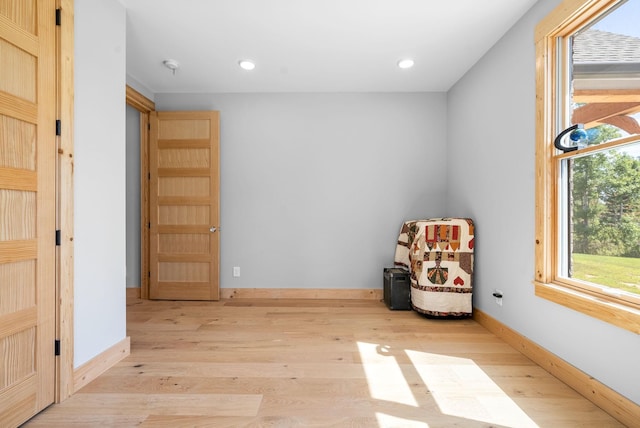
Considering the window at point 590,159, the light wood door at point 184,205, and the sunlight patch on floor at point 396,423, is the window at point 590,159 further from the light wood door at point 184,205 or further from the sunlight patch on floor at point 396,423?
the light wood door at point 184,205

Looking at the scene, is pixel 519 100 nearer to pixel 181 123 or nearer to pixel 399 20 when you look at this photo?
pixel 399 20

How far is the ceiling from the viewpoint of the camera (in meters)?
2.25

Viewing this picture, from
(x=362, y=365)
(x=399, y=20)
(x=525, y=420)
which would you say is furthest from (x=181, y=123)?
(x=525, y=420)

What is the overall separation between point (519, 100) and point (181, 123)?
3.53 meters

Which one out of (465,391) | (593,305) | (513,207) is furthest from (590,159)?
(465,391)

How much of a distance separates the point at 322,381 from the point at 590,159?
216cm

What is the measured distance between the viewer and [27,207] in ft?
5.07

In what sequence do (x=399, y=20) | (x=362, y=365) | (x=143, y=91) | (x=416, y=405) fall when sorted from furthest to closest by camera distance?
(x=143, y=91) → (x=399, y=20) → (x=362, y=365) → (x=416, y=405)

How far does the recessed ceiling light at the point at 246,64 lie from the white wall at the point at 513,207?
2264 mm

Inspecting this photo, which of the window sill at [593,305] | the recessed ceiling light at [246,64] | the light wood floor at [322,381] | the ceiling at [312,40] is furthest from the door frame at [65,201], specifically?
the window sill at [593,305]

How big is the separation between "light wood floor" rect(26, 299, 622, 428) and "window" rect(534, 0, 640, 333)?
654mm

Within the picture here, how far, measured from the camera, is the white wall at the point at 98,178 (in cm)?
184

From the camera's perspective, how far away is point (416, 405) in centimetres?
169

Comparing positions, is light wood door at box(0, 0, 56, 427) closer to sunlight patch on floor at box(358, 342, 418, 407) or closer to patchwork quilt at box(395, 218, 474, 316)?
sunlight patch on floor at box(358, 342, 418, 407)
